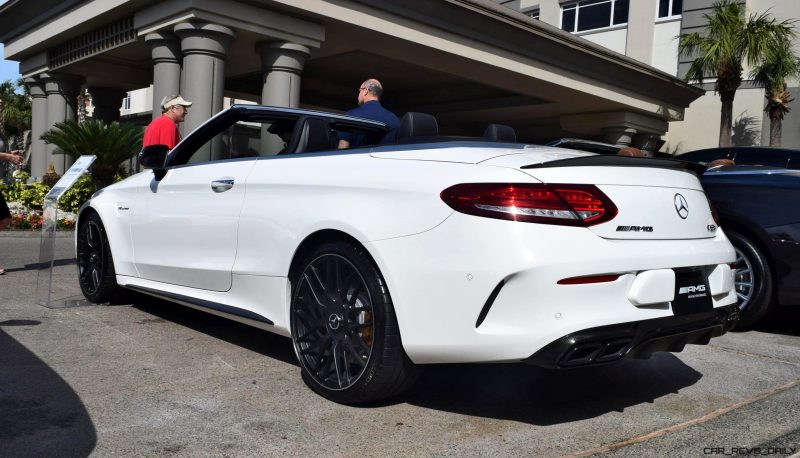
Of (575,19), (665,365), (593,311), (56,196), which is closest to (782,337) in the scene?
(665,365)

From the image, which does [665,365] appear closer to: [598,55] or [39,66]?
[598,55]

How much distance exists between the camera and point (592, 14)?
27000 mm

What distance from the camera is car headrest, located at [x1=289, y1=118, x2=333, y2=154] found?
3.97 m

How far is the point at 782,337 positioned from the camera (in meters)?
5.55

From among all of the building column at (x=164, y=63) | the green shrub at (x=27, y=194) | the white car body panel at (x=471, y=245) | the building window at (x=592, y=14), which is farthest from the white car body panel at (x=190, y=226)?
the building window at (x=592, y=14)

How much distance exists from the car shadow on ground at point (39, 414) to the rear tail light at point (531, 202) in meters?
1.70

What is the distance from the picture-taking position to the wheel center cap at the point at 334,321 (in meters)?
3.35

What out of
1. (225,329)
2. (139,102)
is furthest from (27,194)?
(139,102)

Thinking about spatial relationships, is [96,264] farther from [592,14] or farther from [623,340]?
[592,14]

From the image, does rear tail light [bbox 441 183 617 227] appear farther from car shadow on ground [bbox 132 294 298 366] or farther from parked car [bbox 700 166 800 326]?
parked car [bbox 700 166 800 326]

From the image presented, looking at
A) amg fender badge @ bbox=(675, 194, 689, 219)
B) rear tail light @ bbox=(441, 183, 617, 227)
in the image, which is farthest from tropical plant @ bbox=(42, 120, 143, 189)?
amg fender badge @ bbox=(675, 194, 689, 219)

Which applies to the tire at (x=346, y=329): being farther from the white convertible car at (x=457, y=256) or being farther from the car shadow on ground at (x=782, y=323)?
the car shadow on ground at (x=782, y=323)

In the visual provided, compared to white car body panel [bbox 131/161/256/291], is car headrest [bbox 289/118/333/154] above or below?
above

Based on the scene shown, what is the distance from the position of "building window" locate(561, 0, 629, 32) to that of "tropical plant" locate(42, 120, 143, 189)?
1873 cm
